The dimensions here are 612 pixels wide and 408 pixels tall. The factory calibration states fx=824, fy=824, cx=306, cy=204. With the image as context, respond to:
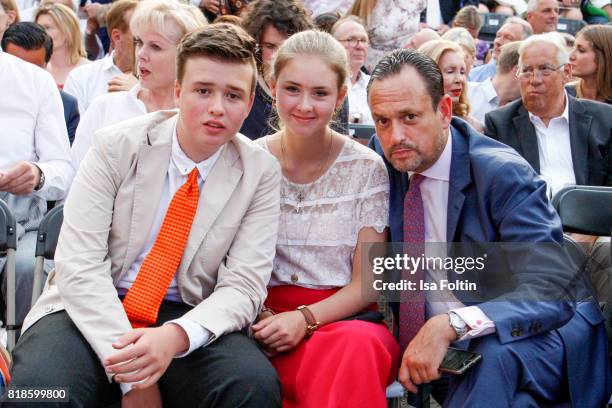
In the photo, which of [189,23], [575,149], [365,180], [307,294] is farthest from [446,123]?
[575,149]

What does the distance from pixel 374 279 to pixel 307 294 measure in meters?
0.26

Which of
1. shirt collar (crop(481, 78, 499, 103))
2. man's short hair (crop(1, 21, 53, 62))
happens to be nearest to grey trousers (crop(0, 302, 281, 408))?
man's short hair (crop(1, 21, 53, 62))

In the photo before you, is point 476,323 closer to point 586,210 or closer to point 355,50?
point 586,210

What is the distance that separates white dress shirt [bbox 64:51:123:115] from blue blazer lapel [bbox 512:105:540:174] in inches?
105

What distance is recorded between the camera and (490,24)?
35.8ft

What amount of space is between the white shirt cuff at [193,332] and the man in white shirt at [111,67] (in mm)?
3255

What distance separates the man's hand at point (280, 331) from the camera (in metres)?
2.90

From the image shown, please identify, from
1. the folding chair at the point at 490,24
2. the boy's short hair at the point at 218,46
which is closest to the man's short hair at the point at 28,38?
the boy's short hair at the point at 218,46

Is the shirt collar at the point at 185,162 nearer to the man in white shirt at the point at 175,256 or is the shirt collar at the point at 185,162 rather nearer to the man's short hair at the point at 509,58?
the man in white shirt at the point at 175,256

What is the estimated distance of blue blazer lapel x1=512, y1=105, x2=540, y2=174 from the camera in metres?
5.00

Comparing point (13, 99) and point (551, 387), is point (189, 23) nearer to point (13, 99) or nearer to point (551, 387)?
point (13, 99)

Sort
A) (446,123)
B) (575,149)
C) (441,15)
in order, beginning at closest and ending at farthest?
1. (446,123)
2. (575,149)
3. (441,15)

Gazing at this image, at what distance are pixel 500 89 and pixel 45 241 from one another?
14.0 ft

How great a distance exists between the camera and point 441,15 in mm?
10336
